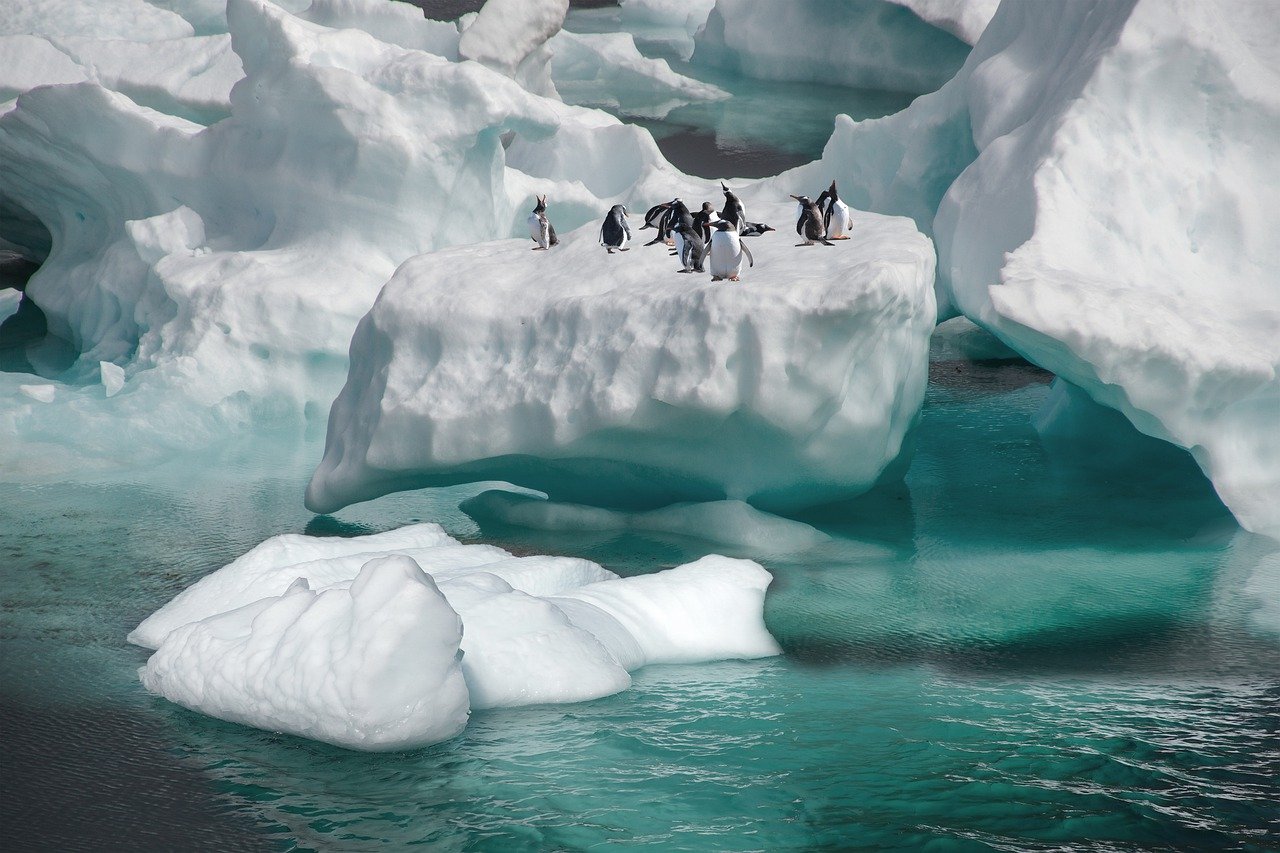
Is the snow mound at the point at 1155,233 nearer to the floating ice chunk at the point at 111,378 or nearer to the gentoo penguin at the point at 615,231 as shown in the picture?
the gentoo penguin at the point at 615,231

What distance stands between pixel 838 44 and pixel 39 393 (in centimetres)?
1672

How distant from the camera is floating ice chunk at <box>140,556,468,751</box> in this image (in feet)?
16.3

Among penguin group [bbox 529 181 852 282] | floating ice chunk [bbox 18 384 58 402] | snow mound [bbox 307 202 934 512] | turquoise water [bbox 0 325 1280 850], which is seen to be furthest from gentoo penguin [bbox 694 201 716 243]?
floating ice chunk [bbox 18 384 58 402]

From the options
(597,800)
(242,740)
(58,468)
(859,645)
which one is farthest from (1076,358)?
(58,468)

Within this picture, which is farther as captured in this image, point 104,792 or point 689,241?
point 689,241

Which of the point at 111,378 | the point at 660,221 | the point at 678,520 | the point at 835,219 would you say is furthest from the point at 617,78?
the point at 678,520

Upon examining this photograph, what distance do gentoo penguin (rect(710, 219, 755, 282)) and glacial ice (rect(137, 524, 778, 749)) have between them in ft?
5.11

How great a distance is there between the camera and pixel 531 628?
563 cm

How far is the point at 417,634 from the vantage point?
495cm

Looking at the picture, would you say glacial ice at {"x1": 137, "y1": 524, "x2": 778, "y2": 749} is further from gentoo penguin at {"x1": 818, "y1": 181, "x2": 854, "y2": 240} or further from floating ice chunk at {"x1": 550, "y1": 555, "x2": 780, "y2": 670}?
gentoo penguin at {"x1": 818, "y1": 181, "x2": 854, "y2": 240}

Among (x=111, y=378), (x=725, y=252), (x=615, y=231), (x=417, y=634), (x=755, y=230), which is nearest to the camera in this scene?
(x=417, y=634)

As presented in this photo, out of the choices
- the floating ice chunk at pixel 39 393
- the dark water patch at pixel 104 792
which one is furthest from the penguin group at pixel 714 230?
the floating ice chunk at pixel 39 393

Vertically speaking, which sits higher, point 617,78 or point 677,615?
point 617,78

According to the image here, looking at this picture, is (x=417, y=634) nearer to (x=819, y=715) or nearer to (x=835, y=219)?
(x=819, y=715)
